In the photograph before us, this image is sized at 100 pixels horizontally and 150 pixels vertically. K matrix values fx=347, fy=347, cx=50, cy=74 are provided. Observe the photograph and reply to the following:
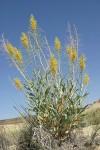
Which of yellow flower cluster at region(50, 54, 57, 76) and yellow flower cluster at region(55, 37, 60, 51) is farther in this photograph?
yellow flower cluster at region(55, 37, 60, 51)

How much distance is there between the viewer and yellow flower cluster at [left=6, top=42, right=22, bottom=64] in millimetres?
6804

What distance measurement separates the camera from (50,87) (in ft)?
21.7

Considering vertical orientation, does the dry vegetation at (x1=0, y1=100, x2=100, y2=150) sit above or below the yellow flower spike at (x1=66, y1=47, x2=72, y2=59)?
below

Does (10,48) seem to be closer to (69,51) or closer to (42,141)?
(69,51)

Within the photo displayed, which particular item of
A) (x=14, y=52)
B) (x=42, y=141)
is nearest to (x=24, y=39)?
(x=14, y=52)

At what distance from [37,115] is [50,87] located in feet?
1.92

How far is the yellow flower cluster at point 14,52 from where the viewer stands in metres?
6.80

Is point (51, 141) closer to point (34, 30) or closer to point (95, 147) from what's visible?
point (95, 147)

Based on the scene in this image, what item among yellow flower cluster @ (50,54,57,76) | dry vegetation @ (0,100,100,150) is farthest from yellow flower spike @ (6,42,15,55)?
dry vegetation @ (0,100,100,150)

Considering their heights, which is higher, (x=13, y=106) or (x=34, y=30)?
(x=34, y=30)

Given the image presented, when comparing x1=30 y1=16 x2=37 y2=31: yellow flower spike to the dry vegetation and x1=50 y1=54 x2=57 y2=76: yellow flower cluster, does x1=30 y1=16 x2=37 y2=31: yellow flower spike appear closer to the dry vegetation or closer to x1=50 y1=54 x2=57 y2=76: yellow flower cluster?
x1=50 y1=54 x2=57 y2=76: yellow flower cluster

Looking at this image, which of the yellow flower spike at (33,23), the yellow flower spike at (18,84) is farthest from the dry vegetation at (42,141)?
the yellow flower spike at (33,23)

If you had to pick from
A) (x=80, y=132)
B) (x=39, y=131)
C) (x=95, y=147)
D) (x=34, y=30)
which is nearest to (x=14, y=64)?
(x=34, y=30)

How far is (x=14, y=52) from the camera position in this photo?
6.91 meters
